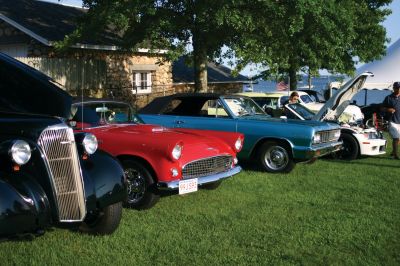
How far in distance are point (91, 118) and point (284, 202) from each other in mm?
2928

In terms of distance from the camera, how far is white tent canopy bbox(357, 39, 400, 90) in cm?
2281

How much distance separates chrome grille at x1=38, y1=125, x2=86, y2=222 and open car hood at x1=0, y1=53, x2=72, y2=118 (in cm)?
41

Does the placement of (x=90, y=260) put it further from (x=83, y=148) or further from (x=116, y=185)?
(x=83, y=148)

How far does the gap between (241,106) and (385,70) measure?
16.7m

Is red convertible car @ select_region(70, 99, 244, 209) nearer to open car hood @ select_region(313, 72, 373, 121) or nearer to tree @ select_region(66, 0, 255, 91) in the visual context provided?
open car hood @ select_region(313, 72, 373, 121)

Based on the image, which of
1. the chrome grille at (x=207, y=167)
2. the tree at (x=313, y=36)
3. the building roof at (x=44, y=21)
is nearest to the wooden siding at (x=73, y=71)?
the building roof at (x=44, y=21)

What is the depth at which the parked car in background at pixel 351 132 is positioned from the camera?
10.7 meters

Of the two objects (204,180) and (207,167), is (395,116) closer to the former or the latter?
(207,167)

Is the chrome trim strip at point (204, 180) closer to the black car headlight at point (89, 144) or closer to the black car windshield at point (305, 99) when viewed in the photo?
the black car headlight at point (89, 144)

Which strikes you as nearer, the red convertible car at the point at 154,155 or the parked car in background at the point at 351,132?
the red convertible car at the point at 154,155

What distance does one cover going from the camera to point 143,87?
784 inches

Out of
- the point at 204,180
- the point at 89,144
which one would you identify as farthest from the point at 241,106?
the point at 89,144

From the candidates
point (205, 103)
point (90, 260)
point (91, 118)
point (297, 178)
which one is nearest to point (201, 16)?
point (205, 103)

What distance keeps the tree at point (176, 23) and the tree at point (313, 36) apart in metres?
0.73
